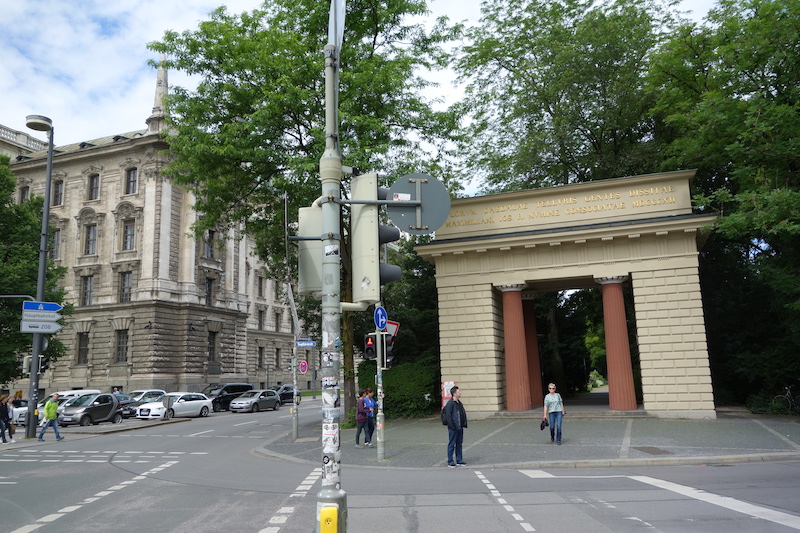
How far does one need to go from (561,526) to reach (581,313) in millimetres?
30394

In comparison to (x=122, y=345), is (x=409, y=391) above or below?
below

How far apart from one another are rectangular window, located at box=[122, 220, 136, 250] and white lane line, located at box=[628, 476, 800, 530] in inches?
1960

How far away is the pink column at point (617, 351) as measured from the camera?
2256 centimetres

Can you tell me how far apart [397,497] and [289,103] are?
15.5 m

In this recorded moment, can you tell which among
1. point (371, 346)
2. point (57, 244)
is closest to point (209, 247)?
point (57, 244)

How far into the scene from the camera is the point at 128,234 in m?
52.4

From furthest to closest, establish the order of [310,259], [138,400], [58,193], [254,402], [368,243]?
[58,193], [254,402], [138,400], [310,259], [368,243]

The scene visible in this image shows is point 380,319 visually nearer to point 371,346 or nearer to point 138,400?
point 371,346

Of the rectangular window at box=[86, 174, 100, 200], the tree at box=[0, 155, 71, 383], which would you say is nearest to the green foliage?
the tree at box=[0, 155, 71, 383]

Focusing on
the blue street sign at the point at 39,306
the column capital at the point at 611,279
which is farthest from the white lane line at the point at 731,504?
the blue street sign at the point at 39,306

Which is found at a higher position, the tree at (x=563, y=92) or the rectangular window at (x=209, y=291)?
the tree at (x=563, y=92)

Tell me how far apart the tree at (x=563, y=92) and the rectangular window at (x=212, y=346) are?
32378 millimetres

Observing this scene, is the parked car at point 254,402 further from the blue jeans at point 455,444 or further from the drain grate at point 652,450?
Result: the drain grate at point 652,450

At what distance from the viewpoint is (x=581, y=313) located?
120 feet
